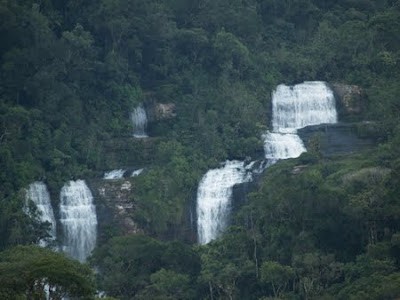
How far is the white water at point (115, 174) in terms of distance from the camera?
79250mm

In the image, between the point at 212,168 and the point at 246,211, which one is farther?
the point at 212,168

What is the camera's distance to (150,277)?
221ft

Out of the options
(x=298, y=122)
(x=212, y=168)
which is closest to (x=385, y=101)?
(x=298, y=122)

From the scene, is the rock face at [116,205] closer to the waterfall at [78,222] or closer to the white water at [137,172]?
the waterfall at [78,222]

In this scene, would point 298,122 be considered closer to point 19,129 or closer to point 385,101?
point 385,101

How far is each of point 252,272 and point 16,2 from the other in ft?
73.4

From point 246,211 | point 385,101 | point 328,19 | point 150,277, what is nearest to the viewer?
point 150,277

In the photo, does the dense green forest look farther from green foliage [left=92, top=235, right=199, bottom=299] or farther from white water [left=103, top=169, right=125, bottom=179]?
white water [left=103, top=169, right=125, bottom=179]

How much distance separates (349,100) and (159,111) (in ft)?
32.6

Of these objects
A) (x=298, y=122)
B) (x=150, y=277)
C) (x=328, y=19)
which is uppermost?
(x=328, y=19)

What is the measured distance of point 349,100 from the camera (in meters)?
86.1

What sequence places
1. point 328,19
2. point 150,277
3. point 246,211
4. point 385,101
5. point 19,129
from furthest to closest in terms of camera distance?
point 328,19 → point 385,101 → point 19,129 → point 246,211 → point 150,277

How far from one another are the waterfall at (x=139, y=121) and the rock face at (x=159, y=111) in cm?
26

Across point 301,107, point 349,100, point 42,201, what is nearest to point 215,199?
point 42,201
